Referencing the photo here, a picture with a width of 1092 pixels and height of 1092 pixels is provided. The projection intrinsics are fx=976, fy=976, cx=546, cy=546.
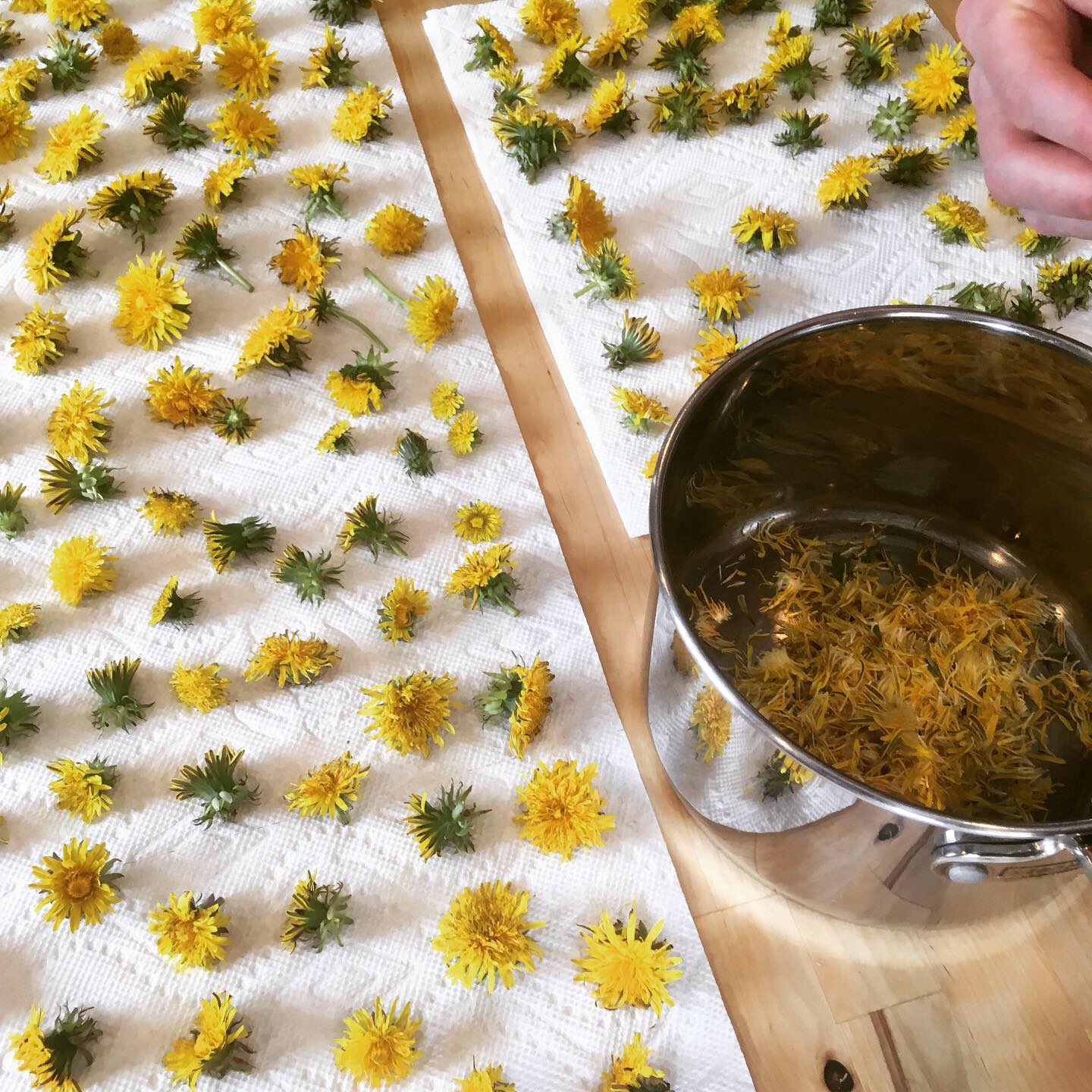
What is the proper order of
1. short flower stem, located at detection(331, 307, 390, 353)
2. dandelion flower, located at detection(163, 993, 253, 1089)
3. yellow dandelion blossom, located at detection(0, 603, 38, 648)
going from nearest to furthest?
dandelion flower, located at detection(163, 993, 253, 1089), yellow dandelion blossom, located at detection(0, 603, 38, 648), short flower stem, located at detection(331, 307, 390, 353)

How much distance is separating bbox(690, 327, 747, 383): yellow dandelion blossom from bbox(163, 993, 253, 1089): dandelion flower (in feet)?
1.50

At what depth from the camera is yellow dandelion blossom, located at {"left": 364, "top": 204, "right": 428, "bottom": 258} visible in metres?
0.68

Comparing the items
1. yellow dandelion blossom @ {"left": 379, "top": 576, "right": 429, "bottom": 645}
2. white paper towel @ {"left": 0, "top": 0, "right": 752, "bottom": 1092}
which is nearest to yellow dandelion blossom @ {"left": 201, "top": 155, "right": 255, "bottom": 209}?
white paper towel @ {"left": 0, "top": 0, "right": 752, "bottom": 1092}

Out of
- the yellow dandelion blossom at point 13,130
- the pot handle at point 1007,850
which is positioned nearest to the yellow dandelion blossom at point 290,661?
the pot handle at point 1007,850

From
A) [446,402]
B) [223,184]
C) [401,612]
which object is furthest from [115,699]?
[223,184]

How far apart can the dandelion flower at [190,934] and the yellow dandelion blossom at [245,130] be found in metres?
0.53

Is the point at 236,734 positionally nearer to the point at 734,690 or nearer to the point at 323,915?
the point at 323,915

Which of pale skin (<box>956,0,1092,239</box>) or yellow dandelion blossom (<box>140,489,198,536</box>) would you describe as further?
yellow dandelion blossom (<box>140,489,198,536</box>)

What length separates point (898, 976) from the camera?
49cm

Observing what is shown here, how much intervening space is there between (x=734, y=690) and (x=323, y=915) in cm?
25

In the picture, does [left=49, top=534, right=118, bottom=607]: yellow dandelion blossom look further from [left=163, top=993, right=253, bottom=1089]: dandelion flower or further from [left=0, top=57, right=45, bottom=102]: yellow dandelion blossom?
[left=0, top=57, right=45, bottom=102]: yellow dandelion blossom

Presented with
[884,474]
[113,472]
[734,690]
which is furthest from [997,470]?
[113,472]

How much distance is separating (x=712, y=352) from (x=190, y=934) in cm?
46

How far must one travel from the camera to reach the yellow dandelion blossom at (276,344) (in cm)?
64
